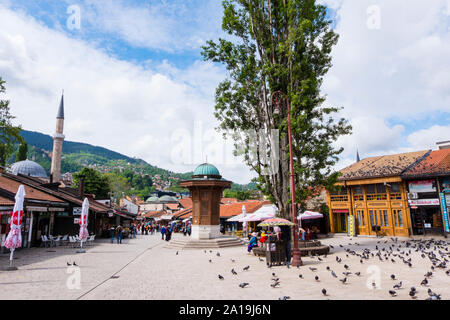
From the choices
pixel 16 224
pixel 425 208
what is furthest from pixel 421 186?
pixel 16 224

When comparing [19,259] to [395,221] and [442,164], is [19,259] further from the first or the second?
[442,164]

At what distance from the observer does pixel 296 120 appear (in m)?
14.5

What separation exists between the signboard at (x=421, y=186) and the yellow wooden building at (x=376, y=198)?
0.54m

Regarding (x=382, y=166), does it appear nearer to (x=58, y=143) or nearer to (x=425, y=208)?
(x=425, y=208)

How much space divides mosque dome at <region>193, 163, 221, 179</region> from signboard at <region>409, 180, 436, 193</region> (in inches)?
655

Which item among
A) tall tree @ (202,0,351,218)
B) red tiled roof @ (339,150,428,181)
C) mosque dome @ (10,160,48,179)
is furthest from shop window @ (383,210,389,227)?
mosque dome @ (10,160,48,179)

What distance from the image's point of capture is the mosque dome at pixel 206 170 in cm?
2287

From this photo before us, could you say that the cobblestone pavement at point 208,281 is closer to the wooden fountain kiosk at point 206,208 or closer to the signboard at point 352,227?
the wooden fountain kiosk at point 206,208

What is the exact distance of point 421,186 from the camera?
2361cm

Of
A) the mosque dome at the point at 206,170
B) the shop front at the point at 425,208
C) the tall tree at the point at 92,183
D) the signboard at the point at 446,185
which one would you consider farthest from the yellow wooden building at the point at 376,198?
the tall tree at the point at 92,183

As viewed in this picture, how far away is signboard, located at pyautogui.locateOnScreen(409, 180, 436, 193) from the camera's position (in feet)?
76.2

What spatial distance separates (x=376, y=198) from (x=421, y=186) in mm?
3701

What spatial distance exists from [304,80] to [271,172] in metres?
5.20
